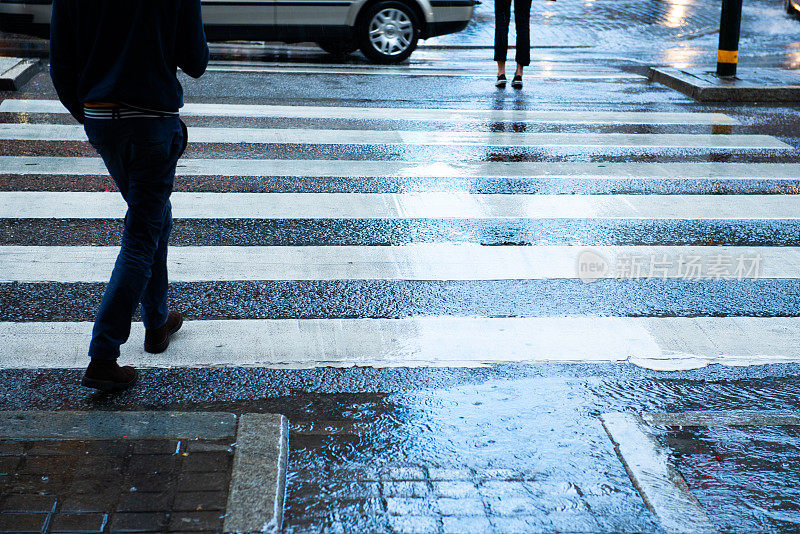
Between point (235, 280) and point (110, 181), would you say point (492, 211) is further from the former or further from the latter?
point (110, 181)

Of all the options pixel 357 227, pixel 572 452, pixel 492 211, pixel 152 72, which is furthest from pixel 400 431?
pixel 492 211

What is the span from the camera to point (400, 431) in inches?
131

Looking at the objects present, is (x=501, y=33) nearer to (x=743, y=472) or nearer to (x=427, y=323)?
(x=427, y=323)

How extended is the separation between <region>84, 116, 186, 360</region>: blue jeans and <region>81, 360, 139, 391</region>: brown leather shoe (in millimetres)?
32

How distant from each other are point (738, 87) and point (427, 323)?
7404 millimetres

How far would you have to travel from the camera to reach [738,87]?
10359 mm

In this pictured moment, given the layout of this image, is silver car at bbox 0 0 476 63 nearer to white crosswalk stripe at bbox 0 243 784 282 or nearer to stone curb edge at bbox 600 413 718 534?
white crosswalk stripe at bbox 0 243 784 282

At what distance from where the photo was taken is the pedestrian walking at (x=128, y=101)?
10.9 feet

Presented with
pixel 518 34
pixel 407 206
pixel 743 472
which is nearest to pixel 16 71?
pixel 518 34

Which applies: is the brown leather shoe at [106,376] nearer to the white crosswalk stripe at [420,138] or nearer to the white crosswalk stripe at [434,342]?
the white crosswalk stripe at [434,342]

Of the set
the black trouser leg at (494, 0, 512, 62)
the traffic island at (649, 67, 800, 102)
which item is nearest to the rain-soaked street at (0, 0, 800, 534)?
the traffic island at (649, 67, 800, 102)

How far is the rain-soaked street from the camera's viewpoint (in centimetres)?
291

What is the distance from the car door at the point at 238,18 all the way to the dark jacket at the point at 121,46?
27.0 ft

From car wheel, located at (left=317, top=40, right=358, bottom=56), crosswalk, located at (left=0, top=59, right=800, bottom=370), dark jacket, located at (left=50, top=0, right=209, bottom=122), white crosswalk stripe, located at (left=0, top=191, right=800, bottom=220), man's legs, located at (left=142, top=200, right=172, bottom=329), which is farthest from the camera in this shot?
car wheel, located at (left=317, top=40, right=358, bottom=56)
